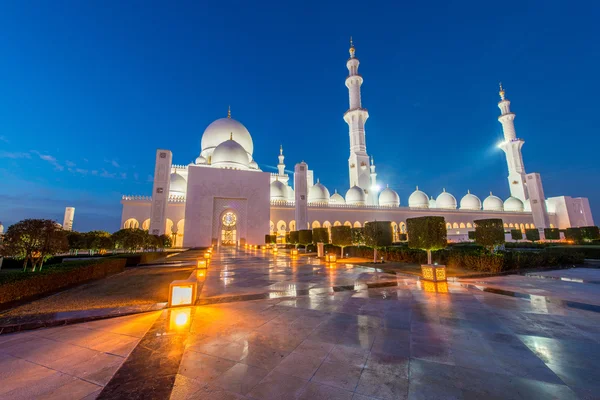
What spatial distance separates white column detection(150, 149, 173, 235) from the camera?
2478cm

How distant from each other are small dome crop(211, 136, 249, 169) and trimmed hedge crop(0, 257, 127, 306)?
72.0ft

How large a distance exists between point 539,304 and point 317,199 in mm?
30870

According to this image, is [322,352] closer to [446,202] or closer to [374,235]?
[374,235]

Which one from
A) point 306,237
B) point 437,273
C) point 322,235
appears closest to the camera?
point 437,273

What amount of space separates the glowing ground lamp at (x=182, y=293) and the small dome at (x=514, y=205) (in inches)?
1905

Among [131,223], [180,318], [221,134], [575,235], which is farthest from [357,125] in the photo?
[180,318]

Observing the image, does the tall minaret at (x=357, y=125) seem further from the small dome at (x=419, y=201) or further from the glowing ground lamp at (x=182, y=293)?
the glowing ground lamp at (x=182, y=293)

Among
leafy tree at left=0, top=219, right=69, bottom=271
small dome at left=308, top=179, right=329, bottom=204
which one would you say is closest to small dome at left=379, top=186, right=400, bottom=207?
small dome at left=308, top=179, right=329, bottom=204

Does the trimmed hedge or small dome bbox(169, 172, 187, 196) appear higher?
small dome bbox(169, 172, 187, 196)

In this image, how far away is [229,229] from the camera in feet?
93.0

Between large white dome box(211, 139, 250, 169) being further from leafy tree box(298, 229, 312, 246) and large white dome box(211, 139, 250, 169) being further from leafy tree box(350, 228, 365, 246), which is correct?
leafy tree box(350, 228, 365, 246)

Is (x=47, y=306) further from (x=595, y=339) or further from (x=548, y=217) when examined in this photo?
(x=548, y=217)

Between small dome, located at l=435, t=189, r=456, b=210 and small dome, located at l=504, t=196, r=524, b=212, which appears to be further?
small dome, located at l=435, t=189, r=456, b=210

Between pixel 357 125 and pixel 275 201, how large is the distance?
15.6 meters
